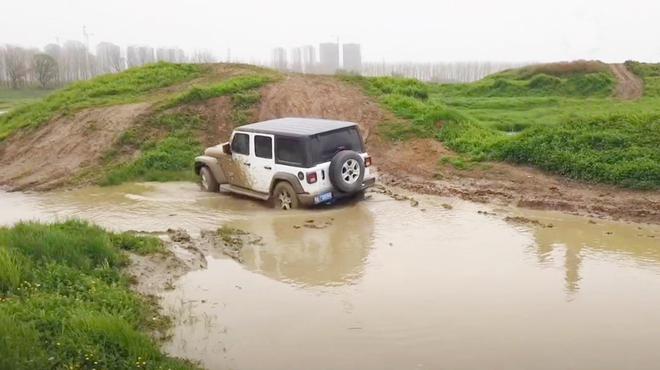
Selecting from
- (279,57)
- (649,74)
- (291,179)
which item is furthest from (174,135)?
(279,57)

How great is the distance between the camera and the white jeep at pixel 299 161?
1134cm

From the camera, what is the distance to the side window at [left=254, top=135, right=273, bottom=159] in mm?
11797

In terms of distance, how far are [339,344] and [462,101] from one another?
2683 cm

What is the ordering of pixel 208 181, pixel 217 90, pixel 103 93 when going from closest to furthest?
pixel 208 181 → pixel 217 90 → pixel 103 93

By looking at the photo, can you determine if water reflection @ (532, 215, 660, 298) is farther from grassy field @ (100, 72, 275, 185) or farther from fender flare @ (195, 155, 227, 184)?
grassy field @ (100, 72, 275, 185)

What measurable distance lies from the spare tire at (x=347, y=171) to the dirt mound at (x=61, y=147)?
26.1 feet

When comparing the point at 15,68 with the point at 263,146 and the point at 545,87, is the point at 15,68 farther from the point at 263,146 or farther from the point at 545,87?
the point at 263,146

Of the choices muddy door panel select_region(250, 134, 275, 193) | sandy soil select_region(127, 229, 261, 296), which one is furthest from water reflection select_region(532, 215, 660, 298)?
muddy door panel select_region(250, 134, 275, 193)

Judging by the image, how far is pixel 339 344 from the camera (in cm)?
629

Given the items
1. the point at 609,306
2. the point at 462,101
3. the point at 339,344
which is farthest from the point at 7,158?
the point at 462,101

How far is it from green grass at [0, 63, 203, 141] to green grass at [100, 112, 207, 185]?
2746 millimetres

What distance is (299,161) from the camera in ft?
37.3

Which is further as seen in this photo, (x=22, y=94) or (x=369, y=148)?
(x=22, y=94)

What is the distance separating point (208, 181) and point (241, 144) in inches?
67.6
